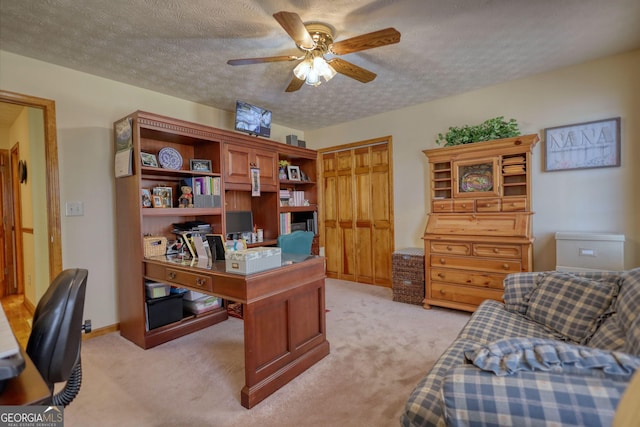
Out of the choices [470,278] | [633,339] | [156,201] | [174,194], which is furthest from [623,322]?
[174,194]

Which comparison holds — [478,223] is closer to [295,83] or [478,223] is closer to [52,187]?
[295,83]

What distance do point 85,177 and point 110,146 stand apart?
0.37 m

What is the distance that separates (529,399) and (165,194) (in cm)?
300

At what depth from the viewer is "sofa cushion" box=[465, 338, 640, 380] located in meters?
0.76

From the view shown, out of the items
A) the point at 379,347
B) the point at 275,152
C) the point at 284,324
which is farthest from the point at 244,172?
the point at 379,347

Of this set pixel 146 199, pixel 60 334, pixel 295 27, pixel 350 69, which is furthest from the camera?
pixel 146 199

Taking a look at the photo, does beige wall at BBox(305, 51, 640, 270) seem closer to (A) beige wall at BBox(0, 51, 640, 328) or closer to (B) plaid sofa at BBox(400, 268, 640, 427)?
(A) beige wall at BBox(0, 51, 640, 328)

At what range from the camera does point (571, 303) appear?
166 centimetres

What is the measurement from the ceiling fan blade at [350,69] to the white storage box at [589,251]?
234 centimetres

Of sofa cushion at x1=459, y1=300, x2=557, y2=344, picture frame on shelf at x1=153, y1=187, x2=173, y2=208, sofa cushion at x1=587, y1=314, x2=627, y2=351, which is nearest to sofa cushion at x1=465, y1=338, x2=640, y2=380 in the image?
sofa cushion at x1=587, y1=314, x2=627, y2=351

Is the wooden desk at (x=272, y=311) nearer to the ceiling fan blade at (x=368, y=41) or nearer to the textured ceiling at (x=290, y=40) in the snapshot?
the ceiling fan blade at (x=368, y=41)

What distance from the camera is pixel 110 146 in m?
2.89

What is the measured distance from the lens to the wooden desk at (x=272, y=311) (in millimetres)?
1801

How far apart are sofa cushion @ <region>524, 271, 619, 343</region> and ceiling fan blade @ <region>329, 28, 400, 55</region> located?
1777 mm
